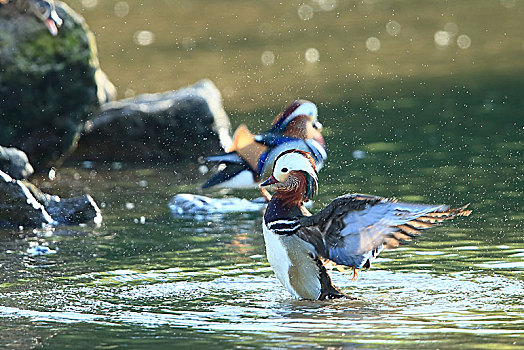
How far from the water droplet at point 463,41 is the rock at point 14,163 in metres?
11.1

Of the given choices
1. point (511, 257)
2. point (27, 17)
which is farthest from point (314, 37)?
point (511, 257)

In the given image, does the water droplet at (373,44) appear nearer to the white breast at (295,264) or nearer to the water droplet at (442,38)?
the water droplet at (442,38)

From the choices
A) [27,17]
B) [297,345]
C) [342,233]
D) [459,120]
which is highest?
[27,17]

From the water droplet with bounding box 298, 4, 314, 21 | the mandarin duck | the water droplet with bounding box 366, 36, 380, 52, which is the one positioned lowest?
the mandarin duck

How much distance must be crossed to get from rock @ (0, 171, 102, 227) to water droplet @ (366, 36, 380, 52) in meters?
11.2

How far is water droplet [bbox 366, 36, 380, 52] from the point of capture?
73.3ft

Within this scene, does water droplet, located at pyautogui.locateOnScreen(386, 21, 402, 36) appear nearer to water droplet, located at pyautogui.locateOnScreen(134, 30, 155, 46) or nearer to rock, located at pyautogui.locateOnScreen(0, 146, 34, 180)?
water droplet, located at pyautogui.locateOnScreen(134, 30, 155, 46)

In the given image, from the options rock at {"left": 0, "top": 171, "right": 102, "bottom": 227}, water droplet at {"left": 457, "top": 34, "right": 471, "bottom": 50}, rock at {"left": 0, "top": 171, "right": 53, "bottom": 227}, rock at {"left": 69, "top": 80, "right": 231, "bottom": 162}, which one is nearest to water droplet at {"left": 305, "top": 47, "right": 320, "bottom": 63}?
water droplet at {"left": 457, "top": 34, "right": 471, "bottom": 50}

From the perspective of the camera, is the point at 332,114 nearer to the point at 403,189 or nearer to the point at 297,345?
the point at 403,189

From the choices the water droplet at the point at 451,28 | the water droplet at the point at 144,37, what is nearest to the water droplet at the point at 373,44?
the water droplet at the point at 451,28

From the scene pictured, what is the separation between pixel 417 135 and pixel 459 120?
98 centimetres

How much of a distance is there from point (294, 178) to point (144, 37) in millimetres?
16705

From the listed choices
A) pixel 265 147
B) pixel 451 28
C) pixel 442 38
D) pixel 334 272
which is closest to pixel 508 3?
pixel 451 28

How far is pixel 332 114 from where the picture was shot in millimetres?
16625
